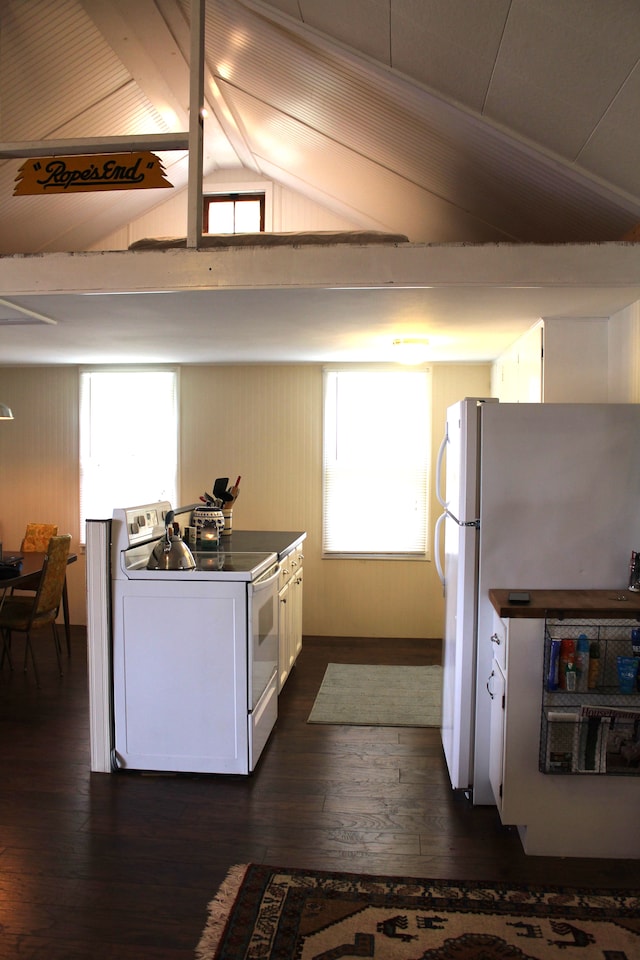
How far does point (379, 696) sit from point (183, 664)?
1646 millimetres

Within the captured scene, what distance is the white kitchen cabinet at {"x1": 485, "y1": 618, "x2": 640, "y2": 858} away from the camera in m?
2.61

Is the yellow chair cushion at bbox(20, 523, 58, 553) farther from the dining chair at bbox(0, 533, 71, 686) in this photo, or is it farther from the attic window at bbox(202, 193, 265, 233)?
the attic window at bbox(202, 193, 265, 233)

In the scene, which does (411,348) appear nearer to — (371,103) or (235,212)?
(371,103)

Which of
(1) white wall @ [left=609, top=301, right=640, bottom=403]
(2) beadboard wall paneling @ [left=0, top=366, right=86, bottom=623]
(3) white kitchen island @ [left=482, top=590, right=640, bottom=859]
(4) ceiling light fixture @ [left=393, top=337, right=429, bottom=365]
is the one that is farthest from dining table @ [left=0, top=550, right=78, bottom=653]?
(1) white wall @ [left=609, top=301, right=640, bottom=403]

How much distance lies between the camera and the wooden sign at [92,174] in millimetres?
3301

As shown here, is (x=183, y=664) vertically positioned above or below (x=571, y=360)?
below

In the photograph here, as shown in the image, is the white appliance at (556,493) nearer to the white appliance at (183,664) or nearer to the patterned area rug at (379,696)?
the white appliance at (183,664)

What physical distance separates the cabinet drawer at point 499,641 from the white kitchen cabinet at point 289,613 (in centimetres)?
149

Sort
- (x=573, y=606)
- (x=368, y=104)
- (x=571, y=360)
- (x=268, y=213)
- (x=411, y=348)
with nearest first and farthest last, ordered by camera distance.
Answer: (x=573, y=606), (x=368, y=104), (x=571, y=360), (x=411, y=348), (x=268, y=213)

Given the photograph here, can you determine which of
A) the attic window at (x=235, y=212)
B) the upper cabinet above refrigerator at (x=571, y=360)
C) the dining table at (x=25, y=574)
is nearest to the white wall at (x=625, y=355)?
the upper cabinet above refrigerator at (x=571, y=360)

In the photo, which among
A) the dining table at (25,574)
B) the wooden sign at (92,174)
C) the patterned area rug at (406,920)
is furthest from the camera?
the dining table at (25,574)

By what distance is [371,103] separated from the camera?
3439mm

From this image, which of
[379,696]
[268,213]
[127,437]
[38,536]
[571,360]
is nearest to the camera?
[571,360]

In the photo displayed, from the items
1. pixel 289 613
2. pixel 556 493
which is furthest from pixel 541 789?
pixel 289 613
